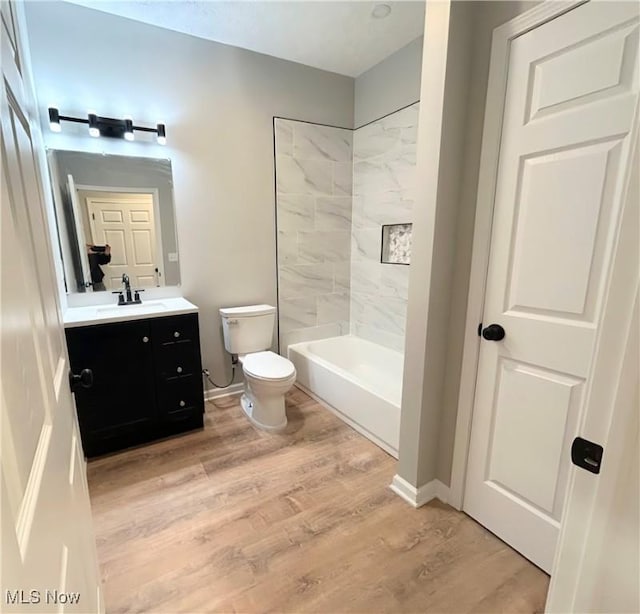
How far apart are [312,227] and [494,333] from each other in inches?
77.9

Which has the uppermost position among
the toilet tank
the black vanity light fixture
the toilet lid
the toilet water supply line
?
the black vanity light fixture

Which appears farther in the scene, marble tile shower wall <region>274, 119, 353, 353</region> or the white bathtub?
marble tile shower wall <region>274, 119, 353, 353</region>

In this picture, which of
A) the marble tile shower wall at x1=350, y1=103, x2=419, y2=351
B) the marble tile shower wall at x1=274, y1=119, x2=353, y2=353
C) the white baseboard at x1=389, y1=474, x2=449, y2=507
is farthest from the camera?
the marble tile shower wall at x1=274, y1=119, x2=353, y2=353

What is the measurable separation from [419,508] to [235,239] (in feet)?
7.28

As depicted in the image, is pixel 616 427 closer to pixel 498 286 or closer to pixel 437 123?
pixel 498 286

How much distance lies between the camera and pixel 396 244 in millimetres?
2902

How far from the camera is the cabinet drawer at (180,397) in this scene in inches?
90.4

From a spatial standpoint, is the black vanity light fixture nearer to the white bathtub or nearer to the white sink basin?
the white sink basin

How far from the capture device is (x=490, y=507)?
63.4 inches

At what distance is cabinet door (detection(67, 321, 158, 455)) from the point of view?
1.99m

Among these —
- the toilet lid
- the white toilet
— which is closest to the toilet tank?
the white toilet

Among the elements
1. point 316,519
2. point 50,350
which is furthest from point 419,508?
point 50,350

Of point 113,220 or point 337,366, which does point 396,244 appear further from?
point 113,220
